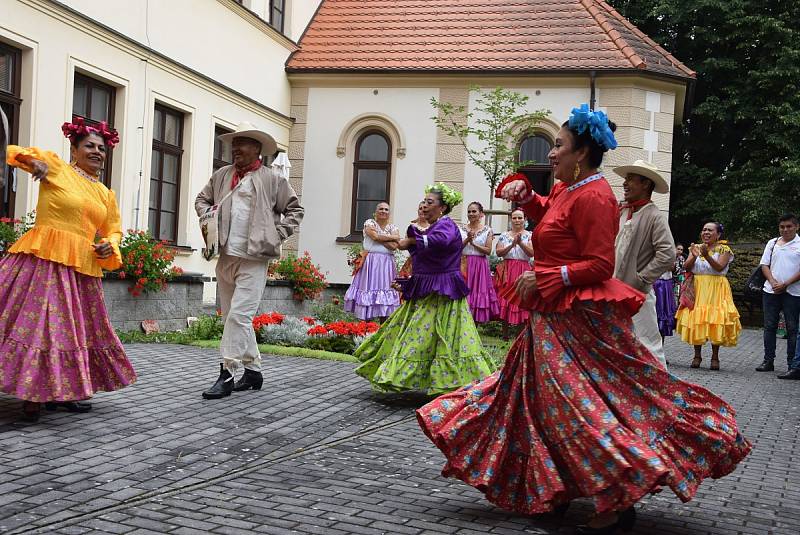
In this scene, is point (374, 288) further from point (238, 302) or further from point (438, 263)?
point (238, 302)

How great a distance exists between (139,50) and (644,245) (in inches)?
429

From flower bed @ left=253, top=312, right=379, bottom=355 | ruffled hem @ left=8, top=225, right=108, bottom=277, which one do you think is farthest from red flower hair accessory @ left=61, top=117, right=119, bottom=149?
flower bed @ left=253, top=312, right=379, bottom=355

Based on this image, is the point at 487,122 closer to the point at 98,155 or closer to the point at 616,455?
the point at 98,155

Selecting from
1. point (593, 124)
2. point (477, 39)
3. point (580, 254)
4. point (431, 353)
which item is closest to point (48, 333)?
point (431, 353)

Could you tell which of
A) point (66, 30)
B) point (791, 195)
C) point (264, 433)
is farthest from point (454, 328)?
point (791, 195)

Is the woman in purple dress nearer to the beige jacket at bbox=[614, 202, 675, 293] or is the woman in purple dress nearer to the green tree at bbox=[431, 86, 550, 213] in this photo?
the green tree at bbox=[431, 86, 550, 213]

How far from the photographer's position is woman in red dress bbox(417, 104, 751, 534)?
435cm

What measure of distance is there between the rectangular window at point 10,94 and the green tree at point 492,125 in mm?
9226

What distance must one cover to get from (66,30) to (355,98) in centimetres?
946

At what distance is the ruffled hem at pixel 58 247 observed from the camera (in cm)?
632

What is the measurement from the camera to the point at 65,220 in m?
6.45

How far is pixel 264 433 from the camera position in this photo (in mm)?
6422

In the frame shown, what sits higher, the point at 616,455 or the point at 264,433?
the point at 616,455

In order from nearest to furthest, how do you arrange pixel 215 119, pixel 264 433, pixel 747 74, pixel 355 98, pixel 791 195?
pixel 264 433, pixel 215 119, pixel 355 98, pixel 791 195, pixel 747 74
